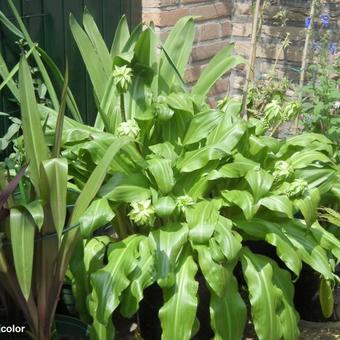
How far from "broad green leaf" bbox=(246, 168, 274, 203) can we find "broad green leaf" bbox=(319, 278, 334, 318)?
23.2 inches

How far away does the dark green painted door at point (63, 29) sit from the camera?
338cm

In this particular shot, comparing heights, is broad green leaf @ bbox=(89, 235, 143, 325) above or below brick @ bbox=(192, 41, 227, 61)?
below

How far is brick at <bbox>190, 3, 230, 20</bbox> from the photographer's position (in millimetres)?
4179

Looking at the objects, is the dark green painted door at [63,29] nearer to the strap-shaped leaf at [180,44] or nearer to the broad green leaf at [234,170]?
the strap-shaped leaf at [180,44]

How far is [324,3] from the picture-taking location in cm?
438

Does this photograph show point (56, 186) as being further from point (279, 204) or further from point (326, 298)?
point (326, 298)

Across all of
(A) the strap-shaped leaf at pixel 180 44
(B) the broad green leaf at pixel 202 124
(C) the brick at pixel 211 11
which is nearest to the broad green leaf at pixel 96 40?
(A) the strap-shaped leaf at pixel 180 44

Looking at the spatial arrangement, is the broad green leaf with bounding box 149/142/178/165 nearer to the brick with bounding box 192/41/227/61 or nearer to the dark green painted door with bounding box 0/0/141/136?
the dark green painted door with bounding box 0/0/141/136

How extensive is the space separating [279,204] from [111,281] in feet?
2.49

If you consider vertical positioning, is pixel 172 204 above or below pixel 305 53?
below

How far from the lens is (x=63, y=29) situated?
3.62 m

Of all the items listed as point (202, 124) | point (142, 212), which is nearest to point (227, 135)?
point (202, 124)

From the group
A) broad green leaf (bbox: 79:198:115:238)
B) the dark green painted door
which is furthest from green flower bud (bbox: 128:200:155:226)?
the dark green painted door

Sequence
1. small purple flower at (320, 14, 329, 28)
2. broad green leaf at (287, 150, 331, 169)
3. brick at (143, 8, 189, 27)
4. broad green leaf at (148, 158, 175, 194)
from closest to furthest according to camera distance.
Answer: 1. broad green leaf at (148, 158, 175, 194)
2. broad green leaf at (287, 150, 331, 169)
3. brick at (143, 8, 189, 27)
4. small purple flower at (320, 14, 329, 28)
